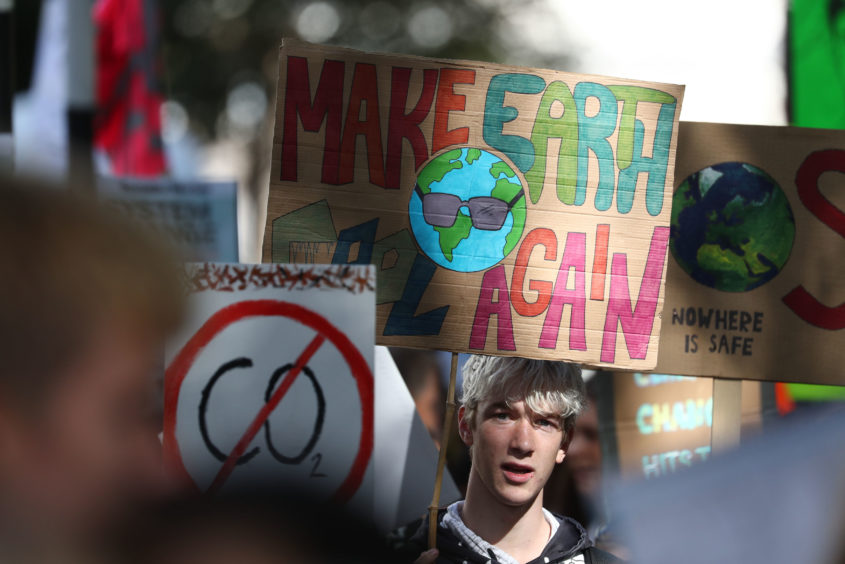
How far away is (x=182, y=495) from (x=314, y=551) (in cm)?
15

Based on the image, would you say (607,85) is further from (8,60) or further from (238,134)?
(238,134)

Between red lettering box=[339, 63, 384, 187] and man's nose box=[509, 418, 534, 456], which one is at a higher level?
red lettering box=[339, 63, 384, 187]

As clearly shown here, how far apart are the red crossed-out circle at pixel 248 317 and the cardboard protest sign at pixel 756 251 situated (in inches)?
40.4

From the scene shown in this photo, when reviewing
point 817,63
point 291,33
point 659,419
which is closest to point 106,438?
point 659,419

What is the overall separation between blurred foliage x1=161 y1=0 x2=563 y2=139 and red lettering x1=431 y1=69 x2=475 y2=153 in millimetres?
13250

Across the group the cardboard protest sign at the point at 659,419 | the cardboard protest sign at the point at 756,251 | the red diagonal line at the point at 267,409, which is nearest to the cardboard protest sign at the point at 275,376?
the red diagonal line at the point at 267,409

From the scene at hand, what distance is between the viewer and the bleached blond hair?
233 centimetres

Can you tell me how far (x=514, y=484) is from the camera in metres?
2.27

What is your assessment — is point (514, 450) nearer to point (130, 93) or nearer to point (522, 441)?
point (522, 441)

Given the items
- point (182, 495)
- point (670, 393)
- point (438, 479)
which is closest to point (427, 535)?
point (438, 479)

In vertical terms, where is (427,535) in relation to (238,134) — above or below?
below

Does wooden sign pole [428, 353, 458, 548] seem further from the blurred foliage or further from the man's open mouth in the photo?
the blurred foliage

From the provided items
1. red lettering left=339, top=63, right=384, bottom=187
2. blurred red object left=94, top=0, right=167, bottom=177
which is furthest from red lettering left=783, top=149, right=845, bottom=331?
blurred red object left=94, top=0, right=167, bottom=177

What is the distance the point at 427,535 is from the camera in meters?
2.32
